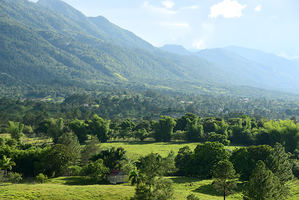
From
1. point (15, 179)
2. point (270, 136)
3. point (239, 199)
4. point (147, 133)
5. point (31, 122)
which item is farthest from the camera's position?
point (31, 122)

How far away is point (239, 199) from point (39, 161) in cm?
4380

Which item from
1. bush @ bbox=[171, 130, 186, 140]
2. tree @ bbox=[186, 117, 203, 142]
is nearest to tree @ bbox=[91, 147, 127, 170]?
bush @ bbox=[171, 130, 186, 140]

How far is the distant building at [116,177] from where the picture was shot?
52906 millimetres

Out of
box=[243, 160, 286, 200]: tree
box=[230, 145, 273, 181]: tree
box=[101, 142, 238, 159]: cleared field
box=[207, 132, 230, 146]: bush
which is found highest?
box=[243, 160, 286, 200]: tree

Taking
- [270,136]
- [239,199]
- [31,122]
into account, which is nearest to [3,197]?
[239,199]

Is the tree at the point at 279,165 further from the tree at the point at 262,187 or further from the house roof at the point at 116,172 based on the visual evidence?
the house roof at the point at 116,172

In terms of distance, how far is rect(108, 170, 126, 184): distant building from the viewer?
52.9 m

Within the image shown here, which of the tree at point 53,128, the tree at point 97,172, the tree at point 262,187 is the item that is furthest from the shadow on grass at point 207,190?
the tree at point 53,128

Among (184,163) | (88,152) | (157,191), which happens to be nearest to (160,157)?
(184,163)

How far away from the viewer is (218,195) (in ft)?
160

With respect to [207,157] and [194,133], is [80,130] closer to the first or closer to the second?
[194,133]

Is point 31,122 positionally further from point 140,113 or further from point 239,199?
point 239,199

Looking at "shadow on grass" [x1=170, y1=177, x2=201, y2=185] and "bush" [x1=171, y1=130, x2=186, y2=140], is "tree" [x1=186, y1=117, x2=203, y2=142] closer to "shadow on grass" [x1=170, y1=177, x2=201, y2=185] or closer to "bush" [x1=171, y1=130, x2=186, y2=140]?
"bush" [x1=171, y1=130, x2=186, y2=140]

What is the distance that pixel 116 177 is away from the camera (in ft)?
174
